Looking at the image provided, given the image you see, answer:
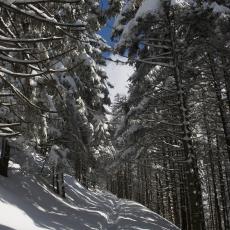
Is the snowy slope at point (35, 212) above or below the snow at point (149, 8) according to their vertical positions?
below

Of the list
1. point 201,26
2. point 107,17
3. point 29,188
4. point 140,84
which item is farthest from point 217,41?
point 29,188

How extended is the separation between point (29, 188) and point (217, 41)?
366 inches

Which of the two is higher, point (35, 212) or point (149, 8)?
point (149, 8)

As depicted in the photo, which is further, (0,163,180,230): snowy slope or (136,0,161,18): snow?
(136,0,161,18): snow

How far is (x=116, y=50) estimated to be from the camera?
13281 mm

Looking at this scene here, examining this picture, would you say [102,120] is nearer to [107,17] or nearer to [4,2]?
[107,17]

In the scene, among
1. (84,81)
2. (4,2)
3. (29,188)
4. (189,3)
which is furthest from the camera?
(84,81)

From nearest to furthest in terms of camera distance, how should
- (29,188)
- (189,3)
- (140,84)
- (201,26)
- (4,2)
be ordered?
1. (4,2)
2. (189,3)
3. (201,26)
4. (29,188)
5. (140,84)

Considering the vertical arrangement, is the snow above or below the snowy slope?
above

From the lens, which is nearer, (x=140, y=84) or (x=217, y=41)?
(x=217, y=41)

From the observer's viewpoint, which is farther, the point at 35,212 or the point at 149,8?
the point at 35,212

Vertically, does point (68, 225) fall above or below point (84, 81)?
below

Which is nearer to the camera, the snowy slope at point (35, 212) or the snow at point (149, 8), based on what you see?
the snowy slope at point (35, 212)

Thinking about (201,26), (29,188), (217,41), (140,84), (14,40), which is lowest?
(14,40)
